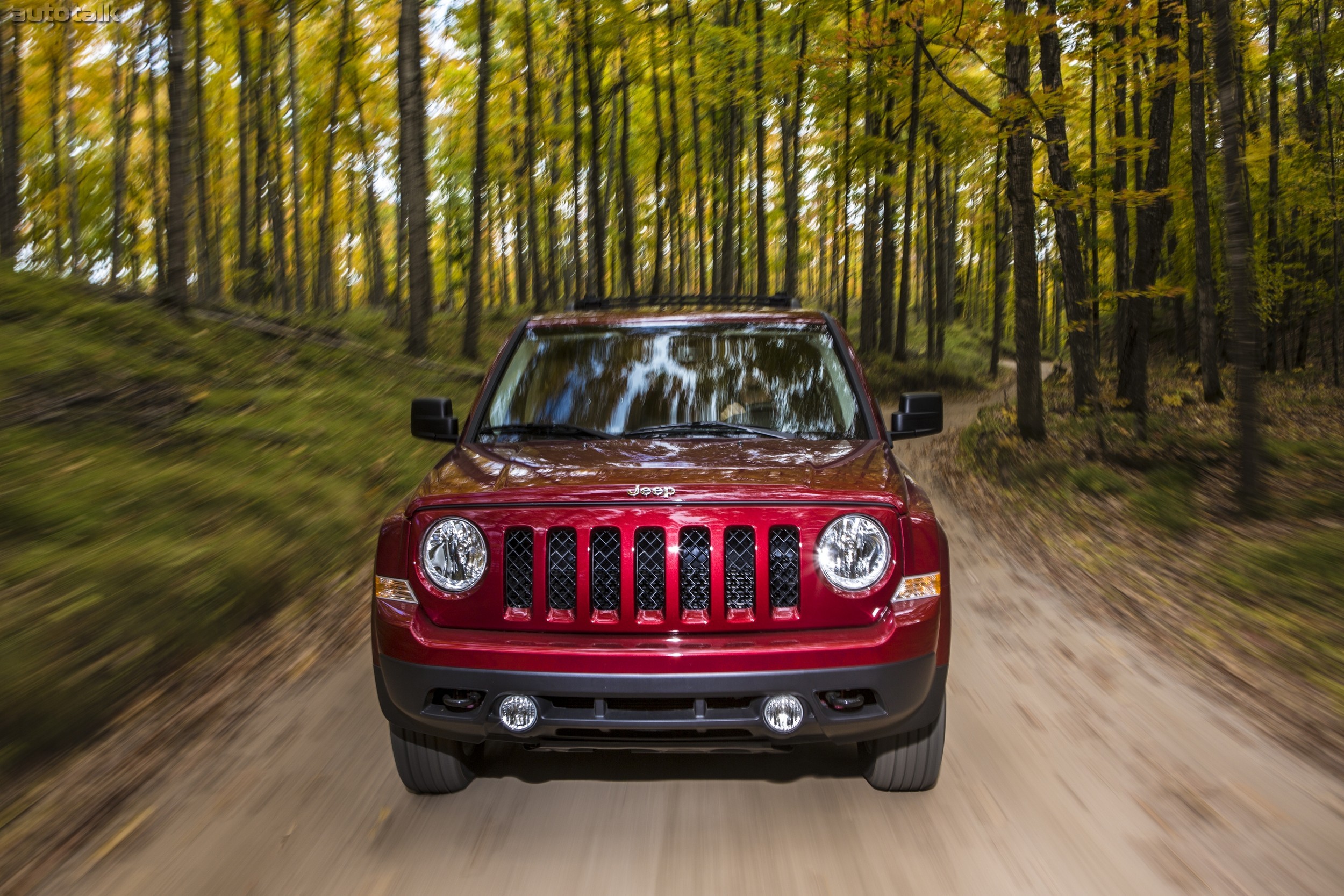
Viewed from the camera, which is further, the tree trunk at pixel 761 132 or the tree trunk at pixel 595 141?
the tree trunk at pixel 761 132

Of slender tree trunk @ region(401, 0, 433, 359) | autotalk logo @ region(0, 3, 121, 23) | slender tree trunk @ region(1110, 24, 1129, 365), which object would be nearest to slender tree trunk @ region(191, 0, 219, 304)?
autotalk logo @ region(0, 3, 121, 23)

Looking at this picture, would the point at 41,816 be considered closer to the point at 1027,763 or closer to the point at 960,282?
the point at 1027,763

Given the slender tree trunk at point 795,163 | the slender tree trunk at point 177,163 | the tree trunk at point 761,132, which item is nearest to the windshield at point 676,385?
the slender tree trunk at point 177,163

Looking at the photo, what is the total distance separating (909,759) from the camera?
323 centimetres

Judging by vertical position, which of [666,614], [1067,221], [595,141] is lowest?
[666,614]

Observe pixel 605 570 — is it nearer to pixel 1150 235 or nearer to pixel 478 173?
pixel 1150 235

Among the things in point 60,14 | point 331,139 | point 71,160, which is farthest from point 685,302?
point 71,160

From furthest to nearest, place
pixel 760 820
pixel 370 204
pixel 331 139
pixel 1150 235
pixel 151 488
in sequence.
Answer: pixel 370 204
pixel 331 139
pixel 1150 235
pixel 151 488
pixel 760 820

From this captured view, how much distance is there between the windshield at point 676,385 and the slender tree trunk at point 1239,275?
572cm

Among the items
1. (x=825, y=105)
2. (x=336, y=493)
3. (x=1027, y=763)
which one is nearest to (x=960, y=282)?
(x=825, y=105)

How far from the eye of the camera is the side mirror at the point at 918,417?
4.12 m

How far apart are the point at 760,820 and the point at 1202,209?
60.8 ft

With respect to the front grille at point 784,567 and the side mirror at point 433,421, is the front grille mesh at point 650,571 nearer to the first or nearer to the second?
the front grille at point 784,567

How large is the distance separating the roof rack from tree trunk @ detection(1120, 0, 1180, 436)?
37.5 ft
